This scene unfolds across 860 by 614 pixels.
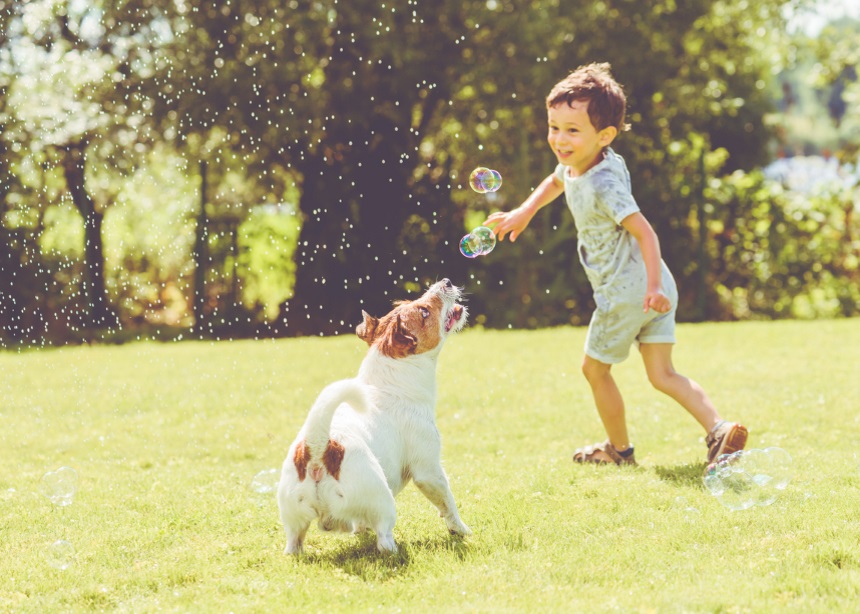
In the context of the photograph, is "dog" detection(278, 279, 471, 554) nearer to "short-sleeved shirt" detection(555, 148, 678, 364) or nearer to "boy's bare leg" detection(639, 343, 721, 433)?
"short-sleeved shirt" detection(555, 148, 678, 364)

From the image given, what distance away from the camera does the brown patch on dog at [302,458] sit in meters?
3.66

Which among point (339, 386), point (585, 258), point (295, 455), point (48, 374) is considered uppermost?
point (585, 258)

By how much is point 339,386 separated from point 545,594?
1.07 m

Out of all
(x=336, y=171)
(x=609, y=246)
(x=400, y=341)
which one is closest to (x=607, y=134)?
(x=609, y=246)

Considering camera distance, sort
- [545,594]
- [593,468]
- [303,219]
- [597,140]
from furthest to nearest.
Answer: [303,219] → [593,468] → [597,140] → [545,594]

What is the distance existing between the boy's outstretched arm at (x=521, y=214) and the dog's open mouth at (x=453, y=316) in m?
0.91

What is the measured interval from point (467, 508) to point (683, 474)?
1.38 m

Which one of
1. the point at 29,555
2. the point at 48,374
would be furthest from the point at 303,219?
the point at 29,555

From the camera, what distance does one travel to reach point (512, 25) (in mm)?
13516

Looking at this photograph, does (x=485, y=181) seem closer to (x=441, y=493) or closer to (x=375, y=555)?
(x=441, y=493)

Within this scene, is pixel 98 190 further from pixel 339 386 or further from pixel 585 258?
pixel 339 386

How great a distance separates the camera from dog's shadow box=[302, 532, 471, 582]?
368 cm

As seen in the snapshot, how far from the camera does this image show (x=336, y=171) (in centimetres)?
1379

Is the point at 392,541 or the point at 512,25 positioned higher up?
the point at 512,25
